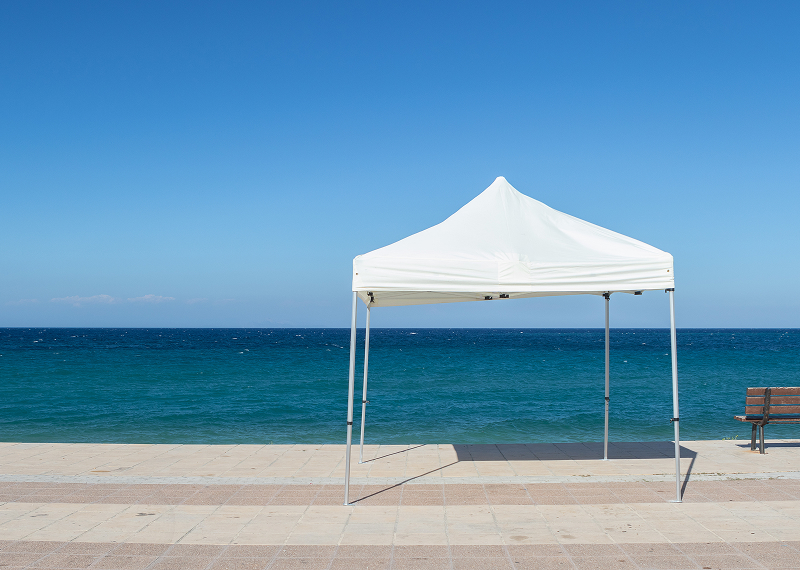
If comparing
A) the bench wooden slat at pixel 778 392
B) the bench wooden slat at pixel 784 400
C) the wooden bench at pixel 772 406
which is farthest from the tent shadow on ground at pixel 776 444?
the bench wooden slat at pixel 778 392

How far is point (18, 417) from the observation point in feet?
62.0

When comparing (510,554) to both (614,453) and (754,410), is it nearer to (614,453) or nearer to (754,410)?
(614,453)

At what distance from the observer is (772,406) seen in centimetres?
891

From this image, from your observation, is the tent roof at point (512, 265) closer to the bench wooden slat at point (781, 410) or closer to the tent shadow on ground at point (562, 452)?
the tent shadow on ground at point (562, 452)

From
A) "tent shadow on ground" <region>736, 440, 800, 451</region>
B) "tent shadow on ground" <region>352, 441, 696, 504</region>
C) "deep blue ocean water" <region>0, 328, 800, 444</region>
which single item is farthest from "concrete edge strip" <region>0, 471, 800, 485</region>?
"deep blue ocean water" <region>0, 328, 800, 444</region>

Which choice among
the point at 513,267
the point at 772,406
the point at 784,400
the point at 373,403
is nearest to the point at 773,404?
the point at 772,406

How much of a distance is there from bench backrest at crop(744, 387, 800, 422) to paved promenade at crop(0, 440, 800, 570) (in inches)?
24.3

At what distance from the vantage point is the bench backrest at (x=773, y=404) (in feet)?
29.2

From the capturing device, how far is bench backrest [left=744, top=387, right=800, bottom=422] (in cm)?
890

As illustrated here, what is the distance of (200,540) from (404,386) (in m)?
23.5

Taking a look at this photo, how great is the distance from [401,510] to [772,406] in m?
6.21

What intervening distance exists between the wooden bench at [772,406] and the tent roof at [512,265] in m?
3.85

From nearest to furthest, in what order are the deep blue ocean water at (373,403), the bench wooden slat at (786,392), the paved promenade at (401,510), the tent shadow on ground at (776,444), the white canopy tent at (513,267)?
1. the paved promenade at (401,510)
2. the white canopy tent at (513,267)
3. the bench wooden slat at (786,392)
4. the tent shadow on ground at (776,444)
5. the deep blue ocean water at (373,403)

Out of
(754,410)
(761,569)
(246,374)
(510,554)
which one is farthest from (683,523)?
(246,374)
